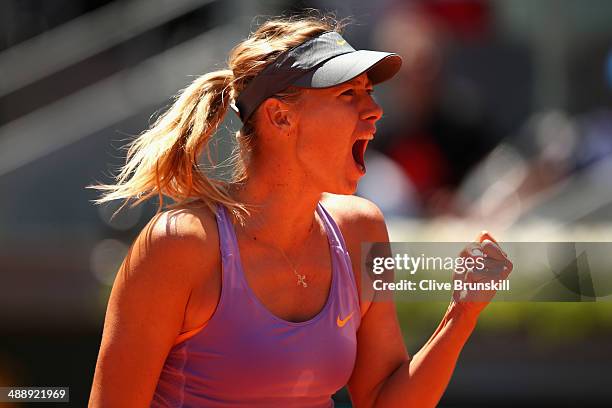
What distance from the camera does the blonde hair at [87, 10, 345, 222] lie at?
2.03m

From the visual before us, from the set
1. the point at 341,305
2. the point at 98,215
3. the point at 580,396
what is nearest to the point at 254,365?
the point at 341,305

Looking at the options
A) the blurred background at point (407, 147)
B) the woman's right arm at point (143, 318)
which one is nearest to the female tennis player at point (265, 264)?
the woman's right arm at point (143, 318)

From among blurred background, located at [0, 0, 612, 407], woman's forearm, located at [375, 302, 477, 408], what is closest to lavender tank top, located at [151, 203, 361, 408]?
woman's forearm, located at [375, 302, 477, 408]

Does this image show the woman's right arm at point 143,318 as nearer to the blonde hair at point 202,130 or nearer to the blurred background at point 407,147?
the blonde hair at point 202,130

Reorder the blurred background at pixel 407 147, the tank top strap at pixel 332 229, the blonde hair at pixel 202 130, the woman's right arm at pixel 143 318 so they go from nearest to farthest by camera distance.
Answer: the woman's right arm at pixel 143 318, the blonde hair at pixel 202 130, the tank top strap at pixel 332 229, the blurred background at pixel 407 147

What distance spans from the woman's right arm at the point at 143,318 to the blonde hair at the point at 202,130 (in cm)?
15

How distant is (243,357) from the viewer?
1.93 metres

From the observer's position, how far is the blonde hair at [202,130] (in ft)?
6.66

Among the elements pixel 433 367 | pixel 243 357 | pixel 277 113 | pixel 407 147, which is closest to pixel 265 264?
pixel 243 357

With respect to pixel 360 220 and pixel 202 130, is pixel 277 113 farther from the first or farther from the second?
pixel 360 220

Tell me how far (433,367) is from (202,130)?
723 millimetres

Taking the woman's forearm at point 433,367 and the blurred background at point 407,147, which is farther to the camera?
the blurred background at point 407,147

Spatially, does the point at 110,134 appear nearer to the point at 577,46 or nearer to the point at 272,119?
the point at 577,46

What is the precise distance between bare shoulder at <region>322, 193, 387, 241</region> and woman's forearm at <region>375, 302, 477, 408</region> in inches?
10.5
